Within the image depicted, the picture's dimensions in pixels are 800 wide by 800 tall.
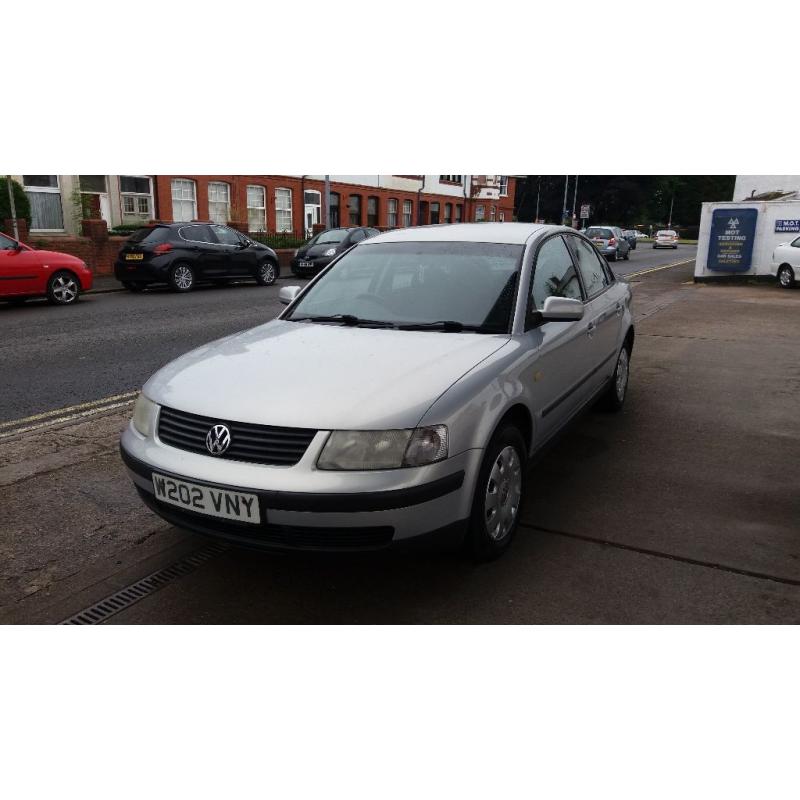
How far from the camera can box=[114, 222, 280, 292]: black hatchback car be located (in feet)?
52.9

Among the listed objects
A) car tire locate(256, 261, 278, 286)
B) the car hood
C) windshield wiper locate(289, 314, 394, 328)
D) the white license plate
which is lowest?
car tire locate(256, 261, 278, 286)

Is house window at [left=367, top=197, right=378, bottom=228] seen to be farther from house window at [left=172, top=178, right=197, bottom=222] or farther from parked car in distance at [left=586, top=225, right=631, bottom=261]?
house window at [left=172, top=178, right=197, bottom=222]

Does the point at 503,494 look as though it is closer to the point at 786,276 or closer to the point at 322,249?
the point at 322,249

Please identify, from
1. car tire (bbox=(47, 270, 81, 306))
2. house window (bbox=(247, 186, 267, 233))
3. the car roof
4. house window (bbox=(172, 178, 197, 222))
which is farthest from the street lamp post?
the car roof

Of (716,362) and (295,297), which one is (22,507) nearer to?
(295,297)

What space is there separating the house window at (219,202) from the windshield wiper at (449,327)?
2631cm

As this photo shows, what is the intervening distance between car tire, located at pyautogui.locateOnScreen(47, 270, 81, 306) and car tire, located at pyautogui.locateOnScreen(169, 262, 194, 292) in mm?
2404

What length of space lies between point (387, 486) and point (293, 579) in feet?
3.04

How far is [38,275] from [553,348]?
1198 centimetres

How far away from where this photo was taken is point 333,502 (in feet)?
9.50

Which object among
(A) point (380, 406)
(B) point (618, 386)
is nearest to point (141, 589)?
(A) point (380, 406)

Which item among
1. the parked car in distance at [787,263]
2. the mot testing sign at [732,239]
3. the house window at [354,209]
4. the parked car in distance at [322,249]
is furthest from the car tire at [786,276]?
the house window at [354,209]

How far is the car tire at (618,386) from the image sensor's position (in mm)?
6191

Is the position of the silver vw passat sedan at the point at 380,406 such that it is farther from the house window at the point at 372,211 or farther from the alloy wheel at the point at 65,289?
the house window at the point at 372,211
